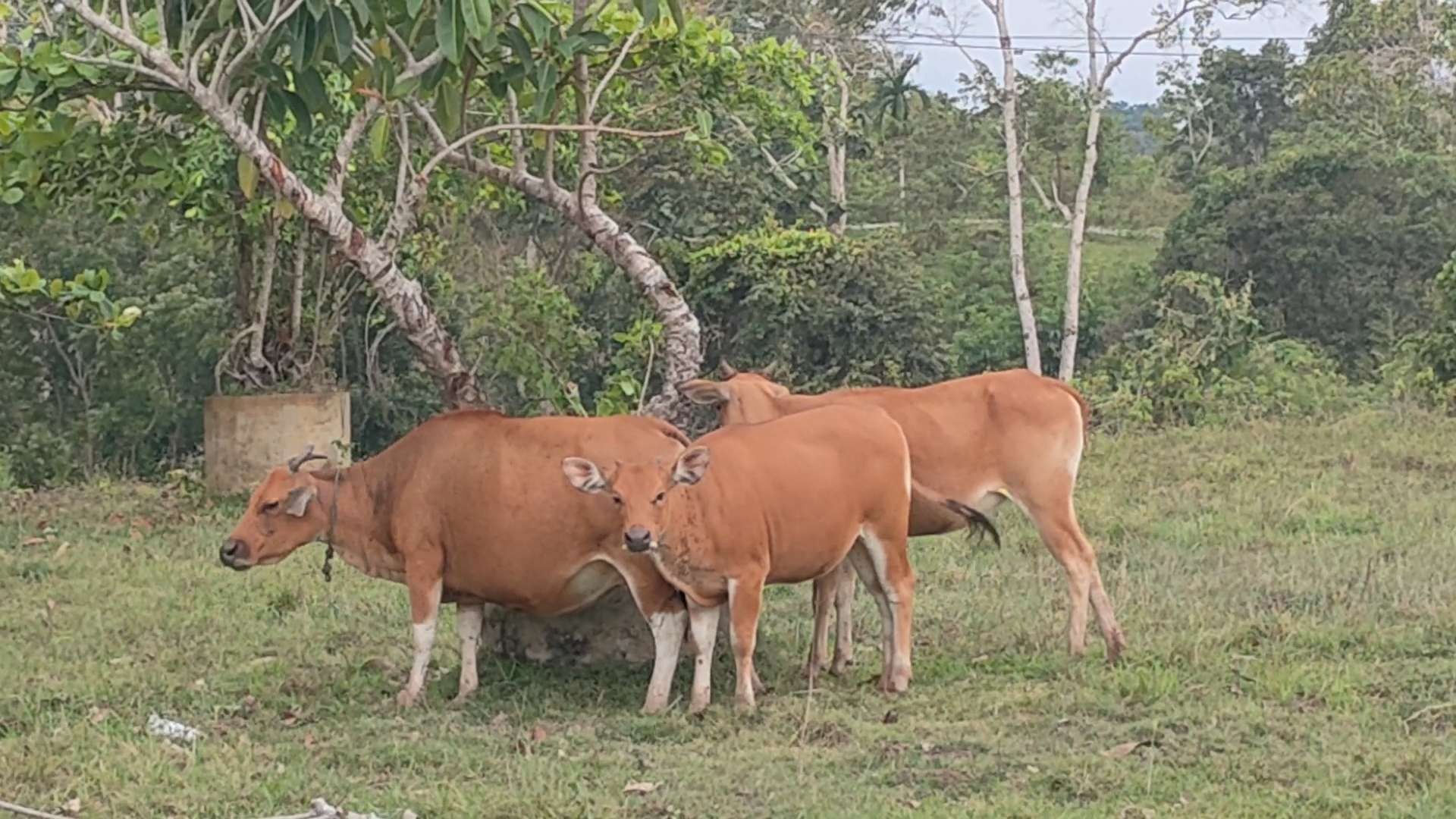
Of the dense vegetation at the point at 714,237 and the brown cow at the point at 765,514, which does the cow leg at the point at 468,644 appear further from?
the dense vegetation at the point at 714,237

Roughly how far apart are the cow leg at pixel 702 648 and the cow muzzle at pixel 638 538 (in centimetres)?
55

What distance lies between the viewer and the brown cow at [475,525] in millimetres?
7234

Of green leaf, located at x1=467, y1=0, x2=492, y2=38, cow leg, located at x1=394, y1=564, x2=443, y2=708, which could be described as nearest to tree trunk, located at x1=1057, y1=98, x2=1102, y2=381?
cow leg, located at x1=394, y1=564, x2=443, y2=708

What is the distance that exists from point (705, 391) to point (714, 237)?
12.9 meters

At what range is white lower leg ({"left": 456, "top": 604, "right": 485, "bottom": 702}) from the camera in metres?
7.49

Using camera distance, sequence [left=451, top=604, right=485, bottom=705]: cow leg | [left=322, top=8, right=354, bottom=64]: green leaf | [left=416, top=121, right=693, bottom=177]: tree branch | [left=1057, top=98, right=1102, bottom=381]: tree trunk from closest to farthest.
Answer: [left=322, top=8, right=354, bottom=64]: green leaf < [left=451, top=604, right=485, bottom=705]: cow leg < [left=416, top=121, right=693, bottom=177]: tree branch < [left=1057, top=98, right=1102, bottom=381]: tree trunk

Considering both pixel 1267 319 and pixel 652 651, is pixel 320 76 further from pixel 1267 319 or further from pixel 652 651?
pixel 1267 319

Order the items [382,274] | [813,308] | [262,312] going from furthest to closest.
Answer: [813,308] → [262,312] → [382,274]

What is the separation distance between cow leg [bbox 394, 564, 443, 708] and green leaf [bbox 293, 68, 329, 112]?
2.03 meters

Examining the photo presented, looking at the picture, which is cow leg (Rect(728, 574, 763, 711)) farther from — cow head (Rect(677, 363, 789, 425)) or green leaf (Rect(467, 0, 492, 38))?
green leaf (Rect(467, 0, 492, 38))

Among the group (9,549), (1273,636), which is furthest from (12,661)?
(1273,636)

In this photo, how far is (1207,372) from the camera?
19.8 meters

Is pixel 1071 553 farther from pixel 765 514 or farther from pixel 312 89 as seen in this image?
pixel 312 89

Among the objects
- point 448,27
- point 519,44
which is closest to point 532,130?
point 519,44
